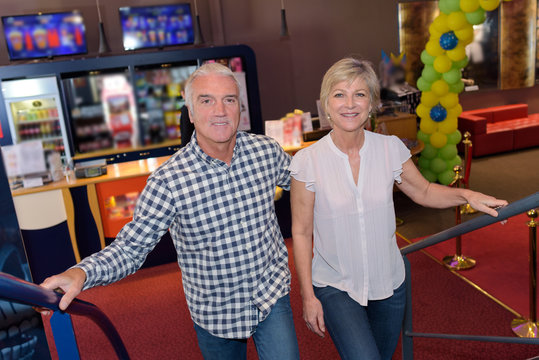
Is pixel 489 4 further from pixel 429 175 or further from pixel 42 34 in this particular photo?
pixel 42 34

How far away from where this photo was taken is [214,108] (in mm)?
1662

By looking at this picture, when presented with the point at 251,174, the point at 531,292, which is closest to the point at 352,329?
the point at 251,174

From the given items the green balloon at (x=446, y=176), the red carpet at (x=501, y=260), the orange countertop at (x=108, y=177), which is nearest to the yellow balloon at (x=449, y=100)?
the green balloon at (x=446, y=176)

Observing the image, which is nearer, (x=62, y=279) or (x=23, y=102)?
(x=62, y=279)

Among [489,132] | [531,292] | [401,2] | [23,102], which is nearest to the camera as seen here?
A: [531,292]

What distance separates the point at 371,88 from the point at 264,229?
0.67 m

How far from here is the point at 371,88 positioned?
5.74 ft

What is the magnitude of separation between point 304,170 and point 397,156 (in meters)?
0.40

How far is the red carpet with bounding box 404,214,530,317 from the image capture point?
334 cm

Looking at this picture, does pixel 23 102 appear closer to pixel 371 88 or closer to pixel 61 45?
pixel 61 45

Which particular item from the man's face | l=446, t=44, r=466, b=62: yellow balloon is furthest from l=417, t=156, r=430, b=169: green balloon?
the man's face

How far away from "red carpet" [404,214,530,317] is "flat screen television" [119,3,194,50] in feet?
16.9

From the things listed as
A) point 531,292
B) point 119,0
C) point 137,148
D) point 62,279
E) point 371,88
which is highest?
point 119,0

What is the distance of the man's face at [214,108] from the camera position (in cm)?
166
